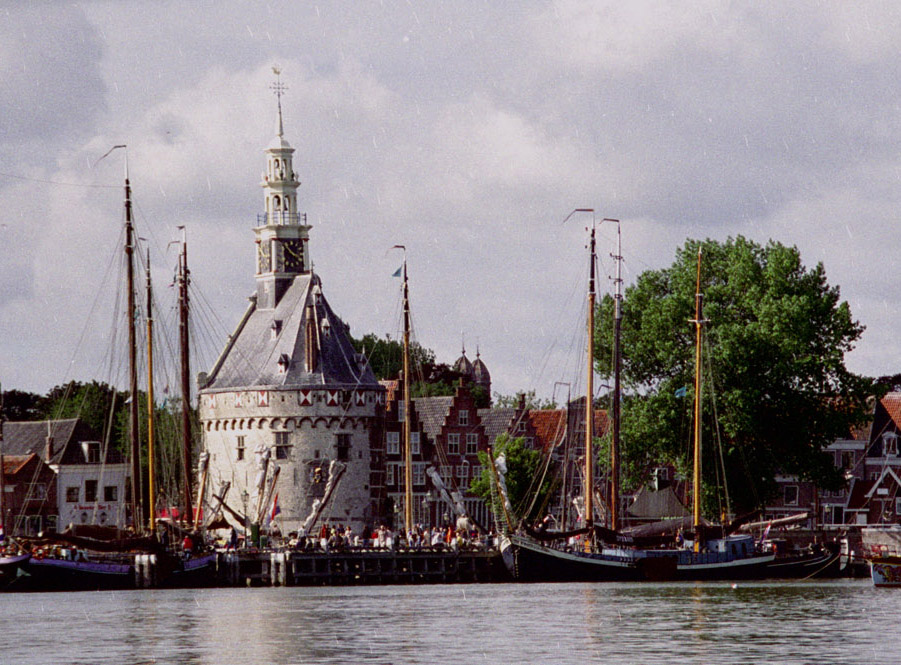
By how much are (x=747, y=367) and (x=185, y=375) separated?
27.1m

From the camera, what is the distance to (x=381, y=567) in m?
84.8

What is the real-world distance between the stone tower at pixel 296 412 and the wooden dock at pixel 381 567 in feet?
56.3

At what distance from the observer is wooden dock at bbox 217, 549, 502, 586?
82.9m

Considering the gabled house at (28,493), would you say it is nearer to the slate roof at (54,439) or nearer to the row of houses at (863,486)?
the slate roof at (54,439)

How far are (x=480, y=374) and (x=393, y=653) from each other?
363 ft

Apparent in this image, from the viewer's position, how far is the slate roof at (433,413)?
116000mm

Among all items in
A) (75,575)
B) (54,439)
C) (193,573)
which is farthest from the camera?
(54,439)

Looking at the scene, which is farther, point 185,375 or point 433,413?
point 433,413

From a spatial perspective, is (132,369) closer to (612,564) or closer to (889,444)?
(612,564)

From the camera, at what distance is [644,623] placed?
58.1 meters

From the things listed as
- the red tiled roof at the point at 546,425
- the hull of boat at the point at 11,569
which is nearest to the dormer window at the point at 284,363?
the red tiled roof at the point at 546,425

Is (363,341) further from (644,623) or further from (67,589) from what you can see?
(644,623)

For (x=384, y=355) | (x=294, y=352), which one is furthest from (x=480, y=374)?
(x=294, y=352)

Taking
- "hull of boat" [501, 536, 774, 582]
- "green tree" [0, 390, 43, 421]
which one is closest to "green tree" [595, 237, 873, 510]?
"hull of boat" [501, 536, 774, 582]
